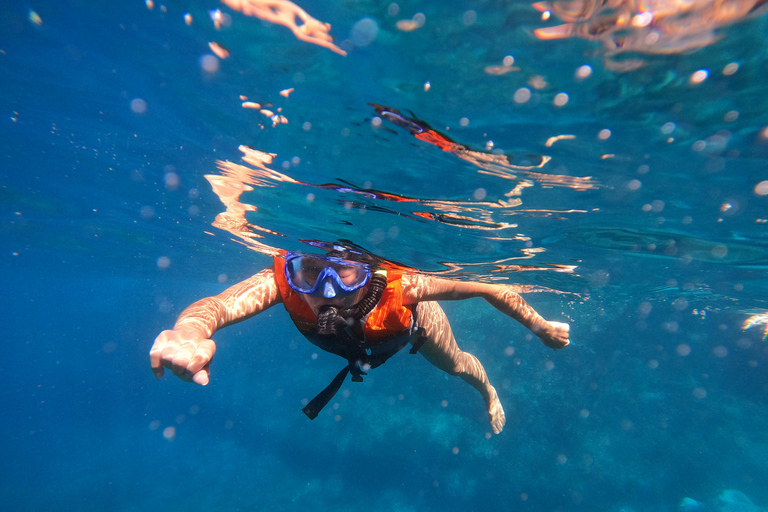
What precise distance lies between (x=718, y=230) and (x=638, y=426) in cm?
1802

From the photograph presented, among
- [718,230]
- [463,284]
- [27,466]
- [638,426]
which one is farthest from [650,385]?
[27,466]

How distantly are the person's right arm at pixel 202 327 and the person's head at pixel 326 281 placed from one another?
2.20 ft

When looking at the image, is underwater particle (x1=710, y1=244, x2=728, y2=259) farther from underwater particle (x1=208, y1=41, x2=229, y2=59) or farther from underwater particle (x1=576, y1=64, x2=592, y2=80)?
underwater particle (x1=208, y1=41, x2=229, y2=59)

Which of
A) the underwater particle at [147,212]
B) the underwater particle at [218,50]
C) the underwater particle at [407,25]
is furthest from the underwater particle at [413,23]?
the underwater particle at [147,212]

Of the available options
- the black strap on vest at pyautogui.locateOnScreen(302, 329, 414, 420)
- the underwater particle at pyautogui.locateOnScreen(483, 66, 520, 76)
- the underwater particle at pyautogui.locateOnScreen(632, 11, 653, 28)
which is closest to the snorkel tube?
the black strap on vest at pyautogui.locateOnScreen(302, 329, 414, 420)

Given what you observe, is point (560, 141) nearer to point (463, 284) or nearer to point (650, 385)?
point (463, 284)

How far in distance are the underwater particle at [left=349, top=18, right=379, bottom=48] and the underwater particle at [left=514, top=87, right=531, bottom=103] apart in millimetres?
1739

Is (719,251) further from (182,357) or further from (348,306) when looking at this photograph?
(182,357)

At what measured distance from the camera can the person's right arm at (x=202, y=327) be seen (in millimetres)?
2992

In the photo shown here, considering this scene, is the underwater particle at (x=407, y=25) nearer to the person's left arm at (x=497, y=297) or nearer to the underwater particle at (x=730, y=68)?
the underwater particle at (x=730, y=68)

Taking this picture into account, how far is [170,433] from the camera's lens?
1542 inches

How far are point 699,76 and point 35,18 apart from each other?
26.8ft

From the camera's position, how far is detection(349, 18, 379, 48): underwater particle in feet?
11.3

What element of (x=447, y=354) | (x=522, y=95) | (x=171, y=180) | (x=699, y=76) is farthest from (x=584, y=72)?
(x=171, y=180)
